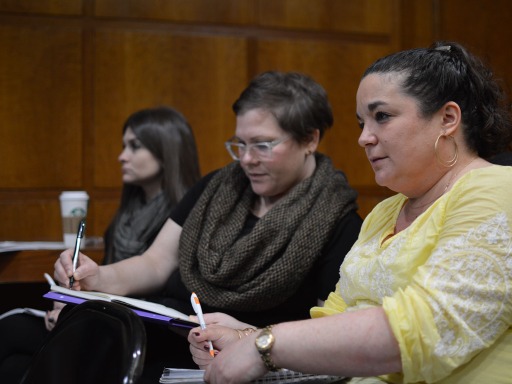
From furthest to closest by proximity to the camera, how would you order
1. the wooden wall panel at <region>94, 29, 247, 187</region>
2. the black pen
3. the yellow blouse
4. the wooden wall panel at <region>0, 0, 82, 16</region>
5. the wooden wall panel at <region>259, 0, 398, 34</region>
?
the wooden wall panel at <region>259, 0, 398, 34</region> < the wooden wall panel at <region>94, 29, 247, 187</region> < the wooden wall panel at <region>0, 0, 82, 16</region> < the black pen < the yellow blouse

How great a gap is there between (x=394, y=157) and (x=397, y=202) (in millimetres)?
229

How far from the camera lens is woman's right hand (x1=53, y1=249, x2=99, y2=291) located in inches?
78.7

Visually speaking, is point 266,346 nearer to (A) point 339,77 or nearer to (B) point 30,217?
(B) point 30,217

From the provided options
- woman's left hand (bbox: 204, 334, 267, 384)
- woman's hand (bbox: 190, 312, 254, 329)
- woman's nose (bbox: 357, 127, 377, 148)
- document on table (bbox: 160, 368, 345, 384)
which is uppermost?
woman's nose (bbox: 357, 127, 377, 148)

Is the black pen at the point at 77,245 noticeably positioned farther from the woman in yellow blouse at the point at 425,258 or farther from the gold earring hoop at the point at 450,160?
the gold earring hoop at the point at 450,160

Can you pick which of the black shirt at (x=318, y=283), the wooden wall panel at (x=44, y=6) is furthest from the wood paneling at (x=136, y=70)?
the black shirt at (x=318, y=283)

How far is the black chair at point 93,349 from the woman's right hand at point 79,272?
757mm

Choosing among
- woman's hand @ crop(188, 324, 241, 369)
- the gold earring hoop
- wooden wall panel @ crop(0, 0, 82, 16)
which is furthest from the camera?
wooden wall panel @ crop(0, 0, 82, 16)

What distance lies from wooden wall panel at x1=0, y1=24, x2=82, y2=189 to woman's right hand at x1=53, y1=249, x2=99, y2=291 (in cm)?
190

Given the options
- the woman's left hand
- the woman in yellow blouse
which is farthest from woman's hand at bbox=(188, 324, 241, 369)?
the woman's left hand

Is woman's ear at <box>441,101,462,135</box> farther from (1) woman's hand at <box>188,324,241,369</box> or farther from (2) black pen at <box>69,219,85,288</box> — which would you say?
(2) black pen at <box>69,219,85,288</box>

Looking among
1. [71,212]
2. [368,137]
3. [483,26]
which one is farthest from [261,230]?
[483,26]

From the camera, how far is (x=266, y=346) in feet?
3.77

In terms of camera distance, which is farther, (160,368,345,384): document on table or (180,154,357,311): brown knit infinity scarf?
(180,154,357,311): brown knit infinity scarf
